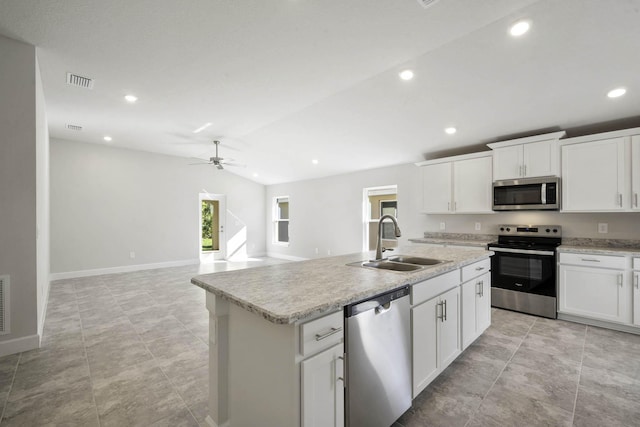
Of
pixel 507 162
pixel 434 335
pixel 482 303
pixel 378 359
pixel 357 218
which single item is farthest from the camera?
pixel 357 218

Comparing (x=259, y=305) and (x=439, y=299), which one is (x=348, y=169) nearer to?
(x=439, y=299)

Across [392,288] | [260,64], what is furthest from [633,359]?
[260,64]

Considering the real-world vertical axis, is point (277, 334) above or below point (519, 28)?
below

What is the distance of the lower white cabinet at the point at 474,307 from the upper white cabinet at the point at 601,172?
5.56ft

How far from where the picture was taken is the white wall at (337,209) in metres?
5.53

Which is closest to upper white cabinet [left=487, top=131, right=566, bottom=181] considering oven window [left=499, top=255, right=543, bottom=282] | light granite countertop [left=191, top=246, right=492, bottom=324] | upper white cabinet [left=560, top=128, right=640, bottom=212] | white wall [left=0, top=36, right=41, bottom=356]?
upper white cabinet [left=560, top=128, right=640, bottom=212]

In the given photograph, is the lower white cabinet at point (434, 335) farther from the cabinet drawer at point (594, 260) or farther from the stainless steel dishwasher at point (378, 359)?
the cabinet drawer at point (594, 260)

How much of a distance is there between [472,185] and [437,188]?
54 cm

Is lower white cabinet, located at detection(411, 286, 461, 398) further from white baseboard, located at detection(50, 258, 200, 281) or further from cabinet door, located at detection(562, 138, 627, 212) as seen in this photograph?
white baseboard, located at detection(50, 258, 200, 281)

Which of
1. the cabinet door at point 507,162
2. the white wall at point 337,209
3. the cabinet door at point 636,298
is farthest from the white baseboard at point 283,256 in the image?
the cabinet door at point 636,298

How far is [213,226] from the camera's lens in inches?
320

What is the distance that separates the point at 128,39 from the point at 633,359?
523 cm

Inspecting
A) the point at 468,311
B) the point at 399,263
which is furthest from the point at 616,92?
the point at 399,263

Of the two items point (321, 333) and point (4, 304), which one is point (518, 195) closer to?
point (321, 333)
